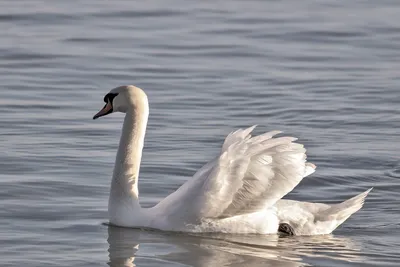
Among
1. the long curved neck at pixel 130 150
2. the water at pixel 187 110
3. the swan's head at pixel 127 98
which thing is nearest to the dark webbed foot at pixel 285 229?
the water at pixel 187 110

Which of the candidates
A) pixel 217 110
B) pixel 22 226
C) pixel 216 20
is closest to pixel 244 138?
pixel 22 226

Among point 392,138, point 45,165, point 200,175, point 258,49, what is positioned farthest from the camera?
point 258,49

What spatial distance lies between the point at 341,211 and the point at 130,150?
1588 millimetres

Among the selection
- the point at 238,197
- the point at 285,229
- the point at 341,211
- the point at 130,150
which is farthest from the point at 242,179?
the point at 130,150

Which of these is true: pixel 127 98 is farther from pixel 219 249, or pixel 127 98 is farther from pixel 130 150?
pixel 219 249

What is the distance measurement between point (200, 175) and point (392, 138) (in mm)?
3949

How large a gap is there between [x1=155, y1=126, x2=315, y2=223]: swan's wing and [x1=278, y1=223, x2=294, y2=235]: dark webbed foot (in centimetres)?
20

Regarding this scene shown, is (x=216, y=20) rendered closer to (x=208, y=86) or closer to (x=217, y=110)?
(x=208, y=86)

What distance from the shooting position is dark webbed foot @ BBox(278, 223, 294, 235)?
8.98m

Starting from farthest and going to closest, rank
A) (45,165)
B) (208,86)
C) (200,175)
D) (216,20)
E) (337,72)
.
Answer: (216,20) < (337,72) < (208,86) < (45,165) < (200,175)

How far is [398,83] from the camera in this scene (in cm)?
1488

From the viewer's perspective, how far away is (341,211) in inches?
357

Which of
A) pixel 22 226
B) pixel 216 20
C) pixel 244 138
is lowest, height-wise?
pixel 22 226

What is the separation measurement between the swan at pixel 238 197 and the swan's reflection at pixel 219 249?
0.09 metres
